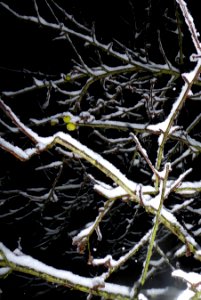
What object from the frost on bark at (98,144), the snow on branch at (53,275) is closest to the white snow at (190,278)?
the snow on branch at (53,275)

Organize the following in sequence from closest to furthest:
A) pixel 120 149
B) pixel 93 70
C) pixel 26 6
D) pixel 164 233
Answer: pixel 93 70 → pixel 26 6 → pixel 120 149 → pixel 164 233

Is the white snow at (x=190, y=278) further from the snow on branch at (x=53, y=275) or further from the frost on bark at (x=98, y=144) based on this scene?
the frost on bark at (x=98, y=144)

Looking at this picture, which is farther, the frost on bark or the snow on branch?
the frost on bark

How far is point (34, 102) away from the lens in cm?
534

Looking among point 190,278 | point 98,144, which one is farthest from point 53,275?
point 98,144

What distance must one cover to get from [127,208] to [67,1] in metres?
3.77

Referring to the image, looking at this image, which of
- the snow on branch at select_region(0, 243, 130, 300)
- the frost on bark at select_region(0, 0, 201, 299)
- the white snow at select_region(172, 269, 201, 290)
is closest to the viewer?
the white snow at select_region(172, 269, 201, 290)

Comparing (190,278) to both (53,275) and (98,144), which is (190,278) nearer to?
(53,275)

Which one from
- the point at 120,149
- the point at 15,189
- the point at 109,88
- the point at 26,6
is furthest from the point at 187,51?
the point at 15,189

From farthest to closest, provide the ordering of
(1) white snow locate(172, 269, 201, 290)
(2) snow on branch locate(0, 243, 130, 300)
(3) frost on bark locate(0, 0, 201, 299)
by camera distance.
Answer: (3) frost on bark locate(0, 0, 201, 299) → (2) snow on branch locate(0, 243, 130, 300) → (1) white snow locate(172, 269, 201, 290)

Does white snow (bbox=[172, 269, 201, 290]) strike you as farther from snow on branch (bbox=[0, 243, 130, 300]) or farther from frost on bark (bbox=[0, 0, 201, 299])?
frost on bark (bbox=[0, 0, 201, 299])

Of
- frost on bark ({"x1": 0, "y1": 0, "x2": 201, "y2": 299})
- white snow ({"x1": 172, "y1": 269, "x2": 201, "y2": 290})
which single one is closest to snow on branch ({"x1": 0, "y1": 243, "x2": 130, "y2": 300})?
white snow ({"x1": 172, "y1": 269, "x2": 201, "y2": 290})

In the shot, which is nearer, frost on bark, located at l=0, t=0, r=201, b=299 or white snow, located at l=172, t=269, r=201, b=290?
white snow, located at l=172, t=269, r=201, b=290

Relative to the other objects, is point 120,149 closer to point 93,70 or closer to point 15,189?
point 93,70
